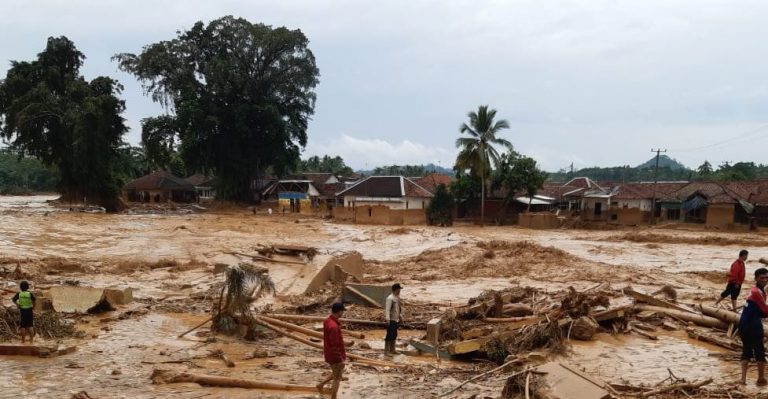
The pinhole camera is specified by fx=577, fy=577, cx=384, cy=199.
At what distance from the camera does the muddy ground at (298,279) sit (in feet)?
29.7

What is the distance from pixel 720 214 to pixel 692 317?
33.2 m

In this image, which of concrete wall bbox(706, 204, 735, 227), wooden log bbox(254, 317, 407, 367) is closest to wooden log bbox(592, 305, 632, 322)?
wooden log bbox(254, 317, 407, 367)

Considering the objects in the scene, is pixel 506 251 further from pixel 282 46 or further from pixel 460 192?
pixel 282 46

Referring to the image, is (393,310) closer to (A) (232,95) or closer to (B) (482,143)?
(B) (482,143)

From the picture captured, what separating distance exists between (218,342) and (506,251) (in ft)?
60.0

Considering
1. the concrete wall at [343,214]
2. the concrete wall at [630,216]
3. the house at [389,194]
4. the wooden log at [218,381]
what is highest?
the house at [389,194]

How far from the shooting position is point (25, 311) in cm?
1034

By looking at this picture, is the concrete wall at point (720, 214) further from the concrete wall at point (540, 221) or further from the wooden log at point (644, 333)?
the wooden log at point (644, 333)

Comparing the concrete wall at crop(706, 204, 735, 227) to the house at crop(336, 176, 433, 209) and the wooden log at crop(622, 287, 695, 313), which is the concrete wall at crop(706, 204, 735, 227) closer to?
the house at crop(336, 176, 433, 209)

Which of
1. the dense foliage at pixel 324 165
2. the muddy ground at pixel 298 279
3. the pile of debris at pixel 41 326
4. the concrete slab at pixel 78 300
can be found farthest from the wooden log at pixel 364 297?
the dense foliage at pixel 324 165

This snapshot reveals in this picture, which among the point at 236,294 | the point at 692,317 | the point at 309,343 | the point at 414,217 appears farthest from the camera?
the point at 414,217

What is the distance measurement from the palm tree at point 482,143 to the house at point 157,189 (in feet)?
125

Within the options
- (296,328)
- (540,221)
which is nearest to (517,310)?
(296,328)

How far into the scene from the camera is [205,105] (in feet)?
176
